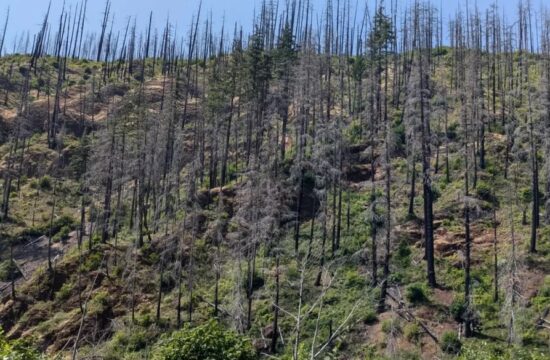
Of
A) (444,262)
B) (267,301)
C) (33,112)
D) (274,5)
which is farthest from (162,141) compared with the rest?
(274,5)

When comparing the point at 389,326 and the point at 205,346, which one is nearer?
the point at 205,346

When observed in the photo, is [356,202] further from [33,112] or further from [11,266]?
[33,112]

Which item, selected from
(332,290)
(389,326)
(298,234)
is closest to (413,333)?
(389,326)

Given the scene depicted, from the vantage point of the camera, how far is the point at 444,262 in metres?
40.5

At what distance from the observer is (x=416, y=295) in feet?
121

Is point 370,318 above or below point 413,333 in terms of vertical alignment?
above

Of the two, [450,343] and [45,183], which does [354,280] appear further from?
[45,183]

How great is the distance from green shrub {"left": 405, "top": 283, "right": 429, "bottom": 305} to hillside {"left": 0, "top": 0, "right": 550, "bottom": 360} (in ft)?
0.21

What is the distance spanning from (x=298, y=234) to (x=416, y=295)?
11.6 meters

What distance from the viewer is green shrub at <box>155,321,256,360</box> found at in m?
18.5

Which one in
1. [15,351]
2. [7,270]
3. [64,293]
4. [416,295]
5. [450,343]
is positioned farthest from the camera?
[7,270]

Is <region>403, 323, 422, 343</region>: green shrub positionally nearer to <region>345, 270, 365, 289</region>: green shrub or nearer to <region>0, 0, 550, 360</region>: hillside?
<region>0, 0, 550, 360</region>: hillside

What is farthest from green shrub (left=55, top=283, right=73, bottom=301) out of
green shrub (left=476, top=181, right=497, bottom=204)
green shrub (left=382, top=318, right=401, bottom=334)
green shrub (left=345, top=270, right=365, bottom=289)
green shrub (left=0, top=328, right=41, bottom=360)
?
green shrub (left=476, top=181, right=497, bottom=204)

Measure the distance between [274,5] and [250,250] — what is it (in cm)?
6128
